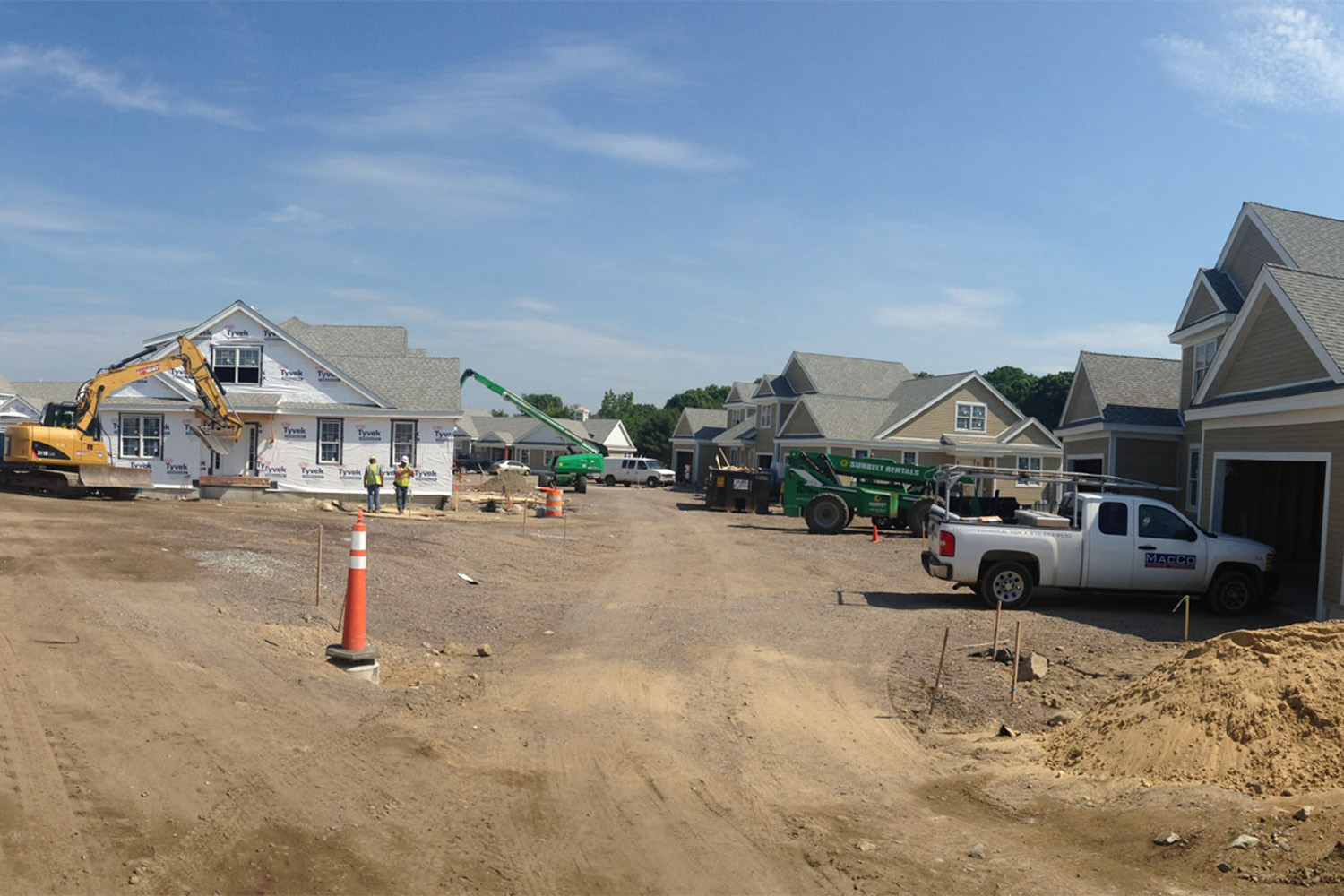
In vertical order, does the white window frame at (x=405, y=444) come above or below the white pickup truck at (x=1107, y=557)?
above

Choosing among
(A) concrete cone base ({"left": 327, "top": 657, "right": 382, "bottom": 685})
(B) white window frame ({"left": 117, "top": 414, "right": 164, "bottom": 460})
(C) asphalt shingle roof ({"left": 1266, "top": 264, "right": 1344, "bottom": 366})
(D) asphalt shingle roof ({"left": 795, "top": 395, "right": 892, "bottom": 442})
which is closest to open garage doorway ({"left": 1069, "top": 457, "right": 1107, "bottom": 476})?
(C) asphalt shingle roof ({"left": 1266, "top": 264, "right": 1344, "bottom": 366})

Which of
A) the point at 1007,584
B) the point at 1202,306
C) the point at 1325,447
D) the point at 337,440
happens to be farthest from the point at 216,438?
the point at 1325,447

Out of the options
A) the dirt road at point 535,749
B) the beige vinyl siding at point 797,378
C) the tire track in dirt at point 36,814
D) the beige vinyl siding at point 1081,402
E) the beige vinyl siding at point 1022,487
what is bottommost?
the dirt road at point 535,749

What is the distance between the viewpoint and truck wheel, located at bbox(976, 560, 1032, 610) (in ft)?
49.4

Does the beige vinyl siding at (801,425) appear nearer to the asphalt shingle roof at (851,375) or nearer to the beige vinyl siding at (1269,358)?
the asphalt shingle roof at (851,375)

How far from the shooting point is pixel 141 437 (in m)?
31.3

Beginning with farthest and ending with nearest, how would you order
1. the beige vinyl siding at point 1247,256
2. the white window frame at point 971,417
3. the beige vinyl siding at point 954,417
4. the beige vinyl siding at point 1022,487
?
the white window frame at point 971,417, the beige vinyl siding at point 954,417, the beige vinyl siding at point 1022,487, the beige vinyl siding at point 1247,256

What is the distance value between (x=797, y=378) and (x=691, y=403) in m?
86.6

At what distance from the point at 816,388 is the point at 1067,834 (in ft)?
148

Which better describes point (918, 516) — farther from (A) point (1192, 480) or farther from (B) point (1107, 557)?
(B) point (1107, 557)

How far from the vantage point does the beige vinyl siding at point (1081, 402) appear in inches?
1156

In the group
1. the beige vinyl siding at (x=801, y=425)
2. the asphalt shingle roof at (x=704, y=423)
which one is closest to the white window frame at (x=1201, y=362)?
the beige vinyl siding at (x=801, y=425)

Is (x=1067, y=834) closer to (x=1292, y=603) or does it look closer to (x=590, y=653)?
(x=590, y=653)

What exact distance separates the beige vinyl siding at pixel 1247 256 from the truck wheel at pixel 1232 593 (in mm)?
10323
